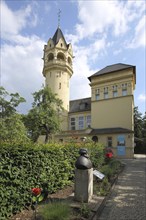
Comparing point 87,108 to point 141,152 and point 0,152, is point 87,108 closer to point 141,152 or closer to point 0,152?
point 141,152

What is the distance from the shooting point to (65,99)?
40.8 metres

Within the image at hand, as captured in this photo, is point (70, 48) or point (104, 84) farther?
point (70, 48)

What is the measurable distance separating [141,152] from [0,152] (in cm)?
4676

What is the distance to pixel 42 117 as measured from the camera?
28406mm

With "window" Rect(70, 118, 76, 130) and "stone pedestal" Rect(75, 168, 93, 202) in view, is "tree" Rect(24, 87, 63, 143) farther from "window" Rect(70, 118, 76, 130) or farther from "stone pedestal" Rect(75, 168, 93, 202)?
"stone pedestal" Rect(75, 168, 93, 202)

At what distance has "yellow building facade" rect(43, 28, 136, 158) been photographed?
103 feet

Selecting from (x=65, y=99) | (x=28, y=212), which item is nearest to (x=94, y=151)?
(x=28, y=212)

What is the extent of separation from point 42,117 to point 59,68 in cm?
1537

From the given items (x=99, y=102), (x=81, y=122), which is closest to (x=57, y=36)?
(x=99, y=102)

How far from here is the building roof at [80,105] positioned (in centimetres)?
3939

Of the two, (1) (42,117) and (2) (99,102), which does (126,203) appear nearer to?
(1) (42,117)

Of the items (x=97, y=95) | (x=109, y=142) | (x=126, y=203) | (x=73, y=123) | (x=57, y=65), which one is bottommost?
(x=126, y=203)

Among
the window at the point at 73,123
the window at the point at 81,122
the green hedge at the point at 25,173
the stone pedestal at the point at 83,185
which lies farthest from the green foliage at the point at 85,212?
the window at the point at 73,123

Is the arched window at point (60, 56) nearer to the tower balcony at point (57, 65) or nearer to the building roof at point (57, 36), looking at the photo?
the tower balcony at point (57, 65)
